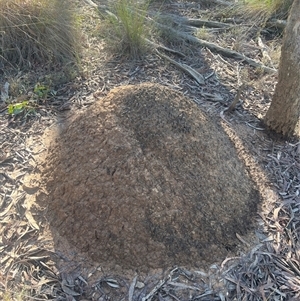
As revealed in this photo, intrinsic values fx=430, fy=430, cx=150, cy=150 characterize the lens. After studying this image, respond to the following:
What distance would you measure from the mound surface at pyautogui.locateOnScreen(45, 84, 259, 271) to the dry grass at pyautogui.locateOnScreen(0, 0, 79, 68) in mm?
1506

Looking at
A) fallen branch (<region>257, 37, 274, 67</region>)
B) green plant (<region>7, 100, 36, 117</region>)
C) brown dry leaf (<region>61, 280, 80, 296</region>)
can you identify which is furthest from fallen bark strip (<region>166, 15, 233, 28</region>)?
brown dry leaf (<region>61, 280, 80, 296</region>)

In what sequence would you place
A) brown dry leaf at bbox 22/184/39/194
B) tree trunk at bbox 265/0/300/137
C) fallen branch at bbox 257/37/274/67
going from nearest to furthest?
brown dry leaf at bbox 22/184/39/194 → tree trunk at bbox 265/0/300/137 → fallen branch at bbox 257/37/274/67

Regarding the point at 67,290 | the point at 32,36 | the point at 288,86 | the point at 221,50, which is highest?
the point at 288,86

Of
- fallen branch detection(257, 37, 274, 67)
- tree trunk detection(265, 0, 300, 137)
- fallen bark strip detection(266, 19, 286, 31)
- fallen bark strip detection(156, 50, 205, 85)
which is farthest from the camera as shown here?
fallen bark strip detection(266, 19, 286, 31)

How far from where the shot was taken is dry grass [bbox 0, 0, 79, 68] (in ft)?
12.6

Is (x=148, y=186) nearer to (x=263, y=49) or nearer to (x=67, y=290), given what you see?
(x=67, y=290)

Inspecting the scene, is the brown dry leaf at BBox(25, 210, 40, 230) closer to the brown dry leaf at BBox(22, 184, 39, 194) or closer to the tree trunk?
the brown dry leaf at BBox(22, 184, 39, 194)

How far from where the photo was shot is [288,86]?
9.89 feet

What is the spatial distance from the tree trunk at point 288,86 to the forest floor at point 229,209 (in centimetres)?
11

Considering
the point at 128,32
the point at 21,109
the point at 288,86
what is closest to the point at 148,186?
the point at 288,86

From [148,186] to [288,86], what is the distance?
4.46 ft

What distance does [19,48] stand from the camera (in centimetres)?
386

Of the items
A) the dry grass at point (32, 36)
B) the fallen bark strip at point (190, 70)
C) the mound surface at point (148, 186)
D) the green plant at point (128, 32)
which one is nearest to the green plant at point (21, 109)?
the dry grass at point (32, 36)

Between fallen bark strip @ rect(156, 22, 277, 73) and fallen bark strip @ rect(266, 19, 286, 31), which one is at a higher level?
fallen bark strip @ rect(266, 19, 286, 31)
